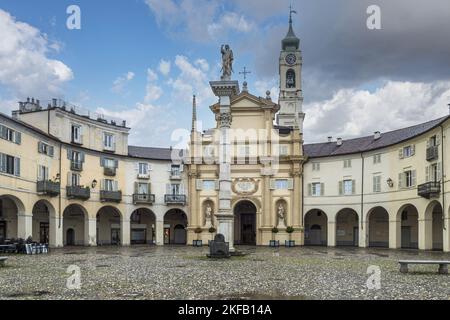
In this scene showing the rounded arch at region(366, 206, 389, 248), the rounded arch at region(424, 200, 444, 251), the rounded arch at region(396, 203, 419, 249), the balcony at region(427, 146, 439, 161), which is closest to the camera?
the balcony at region(427, 146, 439, 161)

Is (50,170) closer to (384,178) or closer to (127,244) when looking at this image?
(127,244)

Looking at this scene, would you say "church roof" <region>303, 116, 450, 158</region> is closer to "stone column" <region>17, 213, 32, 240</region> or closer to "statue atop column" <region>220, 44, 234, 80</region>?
"statue atop column" <region>220, 44, 234, 80</region>

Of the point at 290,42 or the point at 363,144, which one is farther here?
the point at 290,42

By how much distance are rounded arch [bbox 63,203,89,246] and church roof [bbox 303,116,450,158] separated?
29098mm

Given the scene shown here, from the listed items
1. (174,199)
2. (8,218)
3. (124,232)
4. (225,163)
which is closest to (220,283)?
(225,163)

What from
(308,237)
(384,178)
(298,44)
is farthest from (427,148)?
(298,44)

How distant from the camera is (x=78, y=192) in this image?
2162 inches

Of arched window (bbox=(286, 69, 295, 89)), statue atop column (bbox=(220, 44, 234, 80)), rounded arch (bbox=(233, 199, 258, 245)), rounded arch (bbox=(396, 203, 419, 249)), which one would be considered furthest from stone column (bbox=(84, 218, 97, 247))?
arched window (bbox=(286, 69, 295, 89))

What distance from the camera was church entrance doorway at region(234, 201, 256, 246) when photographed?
65438mm

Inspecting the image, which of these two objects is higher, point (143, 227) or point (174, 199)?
point (174, 199)

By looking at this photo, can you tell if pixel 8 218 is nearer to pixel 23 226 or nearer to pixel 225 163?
pixel 23 226

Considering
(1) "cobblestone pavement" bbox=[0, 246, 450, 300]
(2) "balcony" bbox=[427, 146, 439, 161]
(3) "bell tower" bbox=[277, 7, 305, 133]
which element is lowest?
(1) "cobblestone pavement" bbox=[0, 246, 450, 300]

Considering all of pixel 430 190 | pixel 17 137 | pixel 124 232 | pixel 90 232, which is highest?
pixel 17 137

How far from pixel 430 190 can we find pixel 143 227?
37599mm
